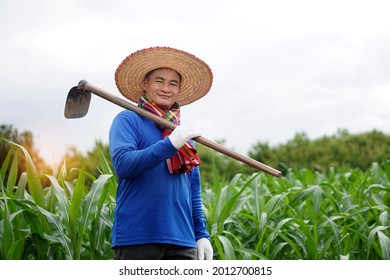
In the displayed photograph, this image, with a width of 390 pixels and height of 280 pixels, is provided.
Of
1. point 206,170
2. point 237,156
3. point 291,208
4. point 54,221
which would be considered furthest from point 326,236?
point 206,170

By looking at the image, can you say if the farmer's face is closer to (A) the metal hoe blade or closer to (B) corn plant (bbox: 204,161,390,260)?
(A) the metal hoe blade

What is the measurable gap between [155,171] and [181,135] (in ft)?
0.66

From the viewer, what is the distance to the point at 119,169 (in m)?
2.06

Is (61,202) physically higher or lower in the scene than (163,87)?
lower

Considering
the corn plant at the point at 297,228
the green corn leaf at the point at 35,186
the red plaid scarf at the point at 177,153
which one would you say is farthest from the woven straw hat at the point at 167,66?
the corn plant at the point at 297,228

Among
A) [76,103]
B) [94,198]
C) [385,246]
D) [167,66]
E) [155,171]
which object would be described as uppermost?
[167,66]

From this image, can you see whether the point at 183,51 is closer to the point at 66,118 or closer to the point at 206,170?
the point at 66,118

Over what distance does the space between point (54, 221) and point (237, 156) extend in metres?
1.01

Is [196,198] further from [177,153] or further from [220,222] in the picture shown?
[220,222]

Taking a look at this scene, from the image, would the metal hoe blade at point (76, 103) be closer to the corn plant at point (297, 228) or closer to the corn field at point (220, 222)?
the corn field at point (220, 222)

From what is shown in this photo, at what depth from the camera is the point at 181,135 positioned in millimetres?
2037

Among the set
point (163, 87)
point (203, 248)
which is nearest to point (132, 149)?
point (163, 87)

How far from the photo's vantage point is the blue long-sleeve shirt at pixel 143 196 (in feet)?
6.87
